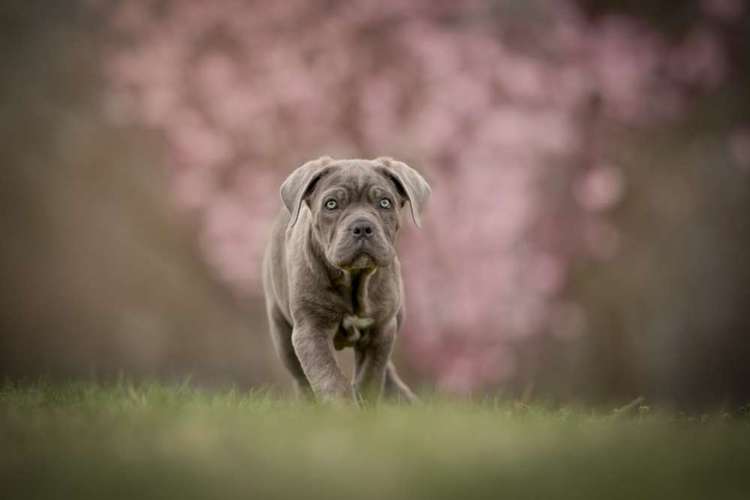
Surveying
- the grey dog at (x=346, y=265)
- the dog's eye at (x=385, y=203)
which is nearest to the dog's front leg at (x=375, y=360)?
the grey dog at (x=346, y=265)

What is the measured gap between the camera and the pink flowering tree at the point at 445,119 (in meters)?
11.6

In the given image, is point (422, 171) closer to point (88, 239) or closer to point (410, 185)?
point (88, 239)

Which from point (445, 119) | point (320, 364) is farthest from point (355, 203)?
point (445, 119)

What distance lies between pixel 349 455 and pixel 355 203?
2.26 metres

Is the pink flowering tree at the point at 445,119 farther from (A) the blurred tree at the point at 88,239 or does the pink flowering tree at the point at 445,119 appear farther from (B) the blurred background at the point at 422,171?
(A) the blurred tree at the point at 88,239

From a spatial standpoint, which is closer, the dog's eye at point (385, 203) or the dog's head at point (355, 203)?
the dog's head at point (355, 203)

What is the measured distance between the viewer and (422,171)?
11406 mm

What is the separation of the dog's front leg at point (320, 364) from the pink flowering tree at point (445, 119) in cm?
626

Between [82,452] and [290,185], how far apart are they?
235 cm

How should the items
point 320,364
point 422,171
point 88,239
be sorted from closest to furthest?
1. point 320,364
2. point 422,171
3. point 88,239

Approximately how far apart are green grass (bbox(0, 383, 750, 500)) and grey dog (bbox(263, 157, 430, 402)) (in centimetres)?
90

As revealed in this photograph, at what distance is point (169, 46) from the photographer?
1238cm

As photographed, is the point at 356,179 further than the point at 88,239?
No

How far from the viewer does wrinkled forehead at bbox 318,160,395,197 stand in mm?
5262
